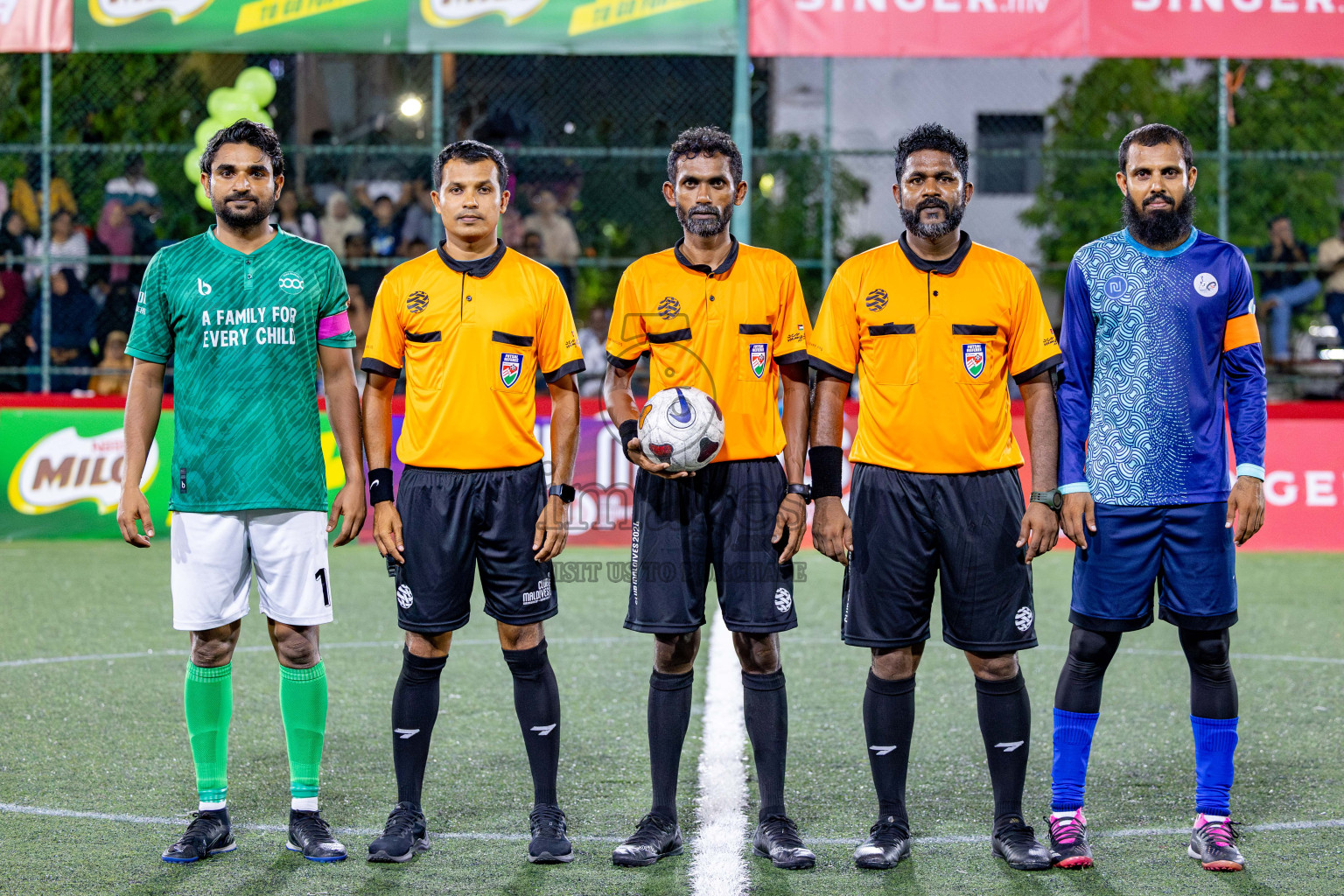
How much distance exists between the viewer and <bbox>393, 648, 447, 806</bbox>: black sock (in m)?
4.58

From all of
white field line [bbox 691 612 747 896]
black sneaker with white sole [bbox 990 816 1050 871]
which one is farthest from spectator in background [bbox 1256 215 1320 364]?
black sneaker with white sole [bbox 990 816 1050 871]

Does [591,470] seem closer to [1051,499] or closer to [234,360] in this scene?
[234,360]

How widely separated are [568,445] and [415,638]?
777mm

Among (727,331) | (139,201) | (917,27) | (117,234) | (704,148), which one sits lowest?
(727,331)

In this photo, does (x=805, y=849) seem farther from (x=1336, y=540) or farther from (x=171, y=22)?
(x=171, y=22)

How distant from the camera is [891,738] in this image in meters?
4.52

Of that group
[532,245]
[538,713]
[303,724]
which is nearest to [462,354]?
[538,713]

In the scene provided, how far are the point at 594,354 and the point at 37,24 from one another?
549cm

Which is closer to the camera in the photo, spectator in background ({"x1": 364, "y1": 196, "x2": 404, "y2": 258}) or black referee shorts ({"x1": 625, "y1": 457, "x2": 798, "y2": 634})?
black referee shorts ({"x1": 625, "y1": 457, "x2": 798, "y2": 634})

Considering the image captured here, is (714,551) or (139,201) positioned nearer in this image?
(714,551)

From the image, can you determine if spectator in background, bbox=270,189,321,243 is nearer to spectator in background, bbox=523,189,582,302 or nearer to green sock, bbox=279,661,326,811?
spectator in background, bbox=523,189,582,302

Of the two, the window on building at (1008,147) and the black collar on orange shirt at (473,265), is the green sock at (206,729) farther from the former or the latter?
the window on building at (1008,147)

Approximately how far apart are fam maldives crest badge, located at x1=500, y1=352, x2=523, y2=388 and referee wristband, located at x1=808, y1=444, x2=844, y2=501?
950 millimetres

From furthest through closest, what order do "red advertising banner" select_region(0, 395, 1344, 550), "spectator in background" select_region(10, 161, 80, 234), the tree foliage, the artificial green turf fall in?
the tree foliage → "spectator in background" select_region(10, 161, 80, 234) → "red advertising banner" select_region(0, 395, 1344, 550) → the artificial green turf
